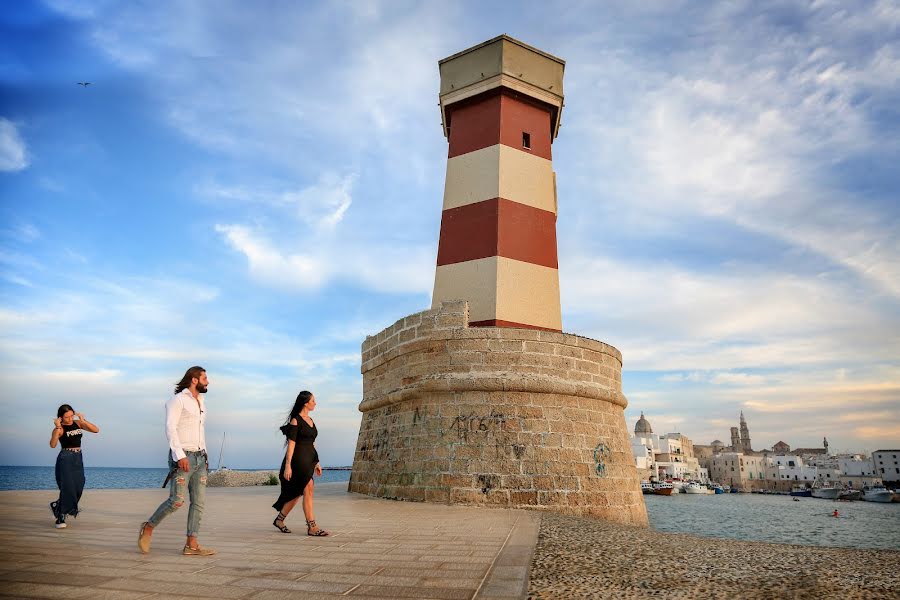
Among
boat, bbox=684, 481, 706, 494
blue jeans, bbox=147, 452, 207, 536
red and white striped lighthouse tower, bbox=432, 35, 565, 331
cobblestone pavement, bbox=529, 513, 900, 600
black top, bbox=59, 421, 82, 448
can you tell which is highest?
red and white striped lighthouse tower, bbox=432, 35, 565, 331

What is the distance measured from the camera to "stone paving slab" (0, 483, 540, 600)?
3008mm

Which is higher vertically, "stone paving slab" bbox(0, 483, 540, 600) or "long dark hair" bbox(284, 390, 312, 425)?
"long dark hair" bbox(284, 390, 312, 425)

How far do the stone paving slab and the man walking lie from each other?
219 millimetres

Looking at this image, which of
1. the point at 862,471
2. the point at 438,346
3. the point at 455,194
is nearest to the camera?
the point at 438,346

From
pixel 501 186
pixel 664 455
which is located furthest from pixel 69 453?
pixel 664 455

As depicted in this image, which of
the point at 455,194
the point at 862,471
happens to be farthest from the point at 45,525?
the point at 862,471

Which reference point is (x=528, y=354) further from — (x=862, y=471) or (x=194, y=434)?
(x=862, y=471)

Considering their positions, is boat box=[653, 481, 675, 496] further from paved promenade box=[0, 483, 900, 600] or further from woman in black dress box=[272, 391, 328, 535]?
woman in black dress box=[272, 391, 328, 535]

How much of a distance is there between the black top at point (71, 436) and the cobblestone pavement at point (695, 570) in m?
5.41

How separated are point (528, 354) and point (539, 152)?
5.59 m

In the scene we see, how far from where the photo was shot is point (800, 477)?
78.8 metres

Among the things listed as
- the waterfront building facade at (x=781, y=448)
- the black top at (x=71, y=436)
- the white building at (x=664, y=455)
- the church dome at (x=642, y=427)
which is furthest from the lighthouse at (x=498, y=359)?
the waterfront building facade at (x=781, y=448)

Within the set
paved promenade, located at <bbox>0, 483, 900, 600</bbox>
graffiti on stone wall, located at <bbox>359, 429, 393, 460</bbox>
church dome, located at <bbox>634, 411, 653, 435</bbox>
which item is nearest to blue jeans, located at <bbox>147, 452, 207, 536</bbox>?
paved promenade, located at <bbox>0, 483, 900, 600</bbox>

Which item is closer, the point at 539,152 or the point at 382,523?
the point at 382,523
